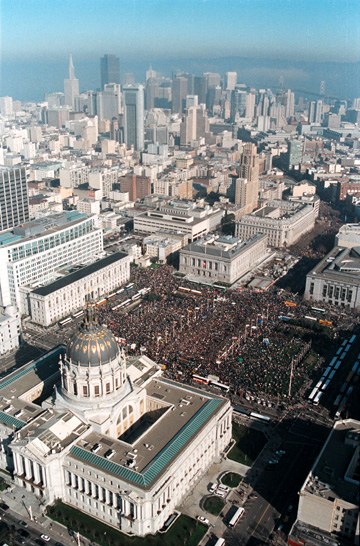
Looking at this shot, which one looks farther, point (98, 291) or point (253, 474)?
point (98, 291)

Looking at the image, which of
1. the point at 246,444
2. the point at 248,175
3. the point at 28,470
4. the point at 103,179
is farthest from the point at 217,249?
the point at 103,179

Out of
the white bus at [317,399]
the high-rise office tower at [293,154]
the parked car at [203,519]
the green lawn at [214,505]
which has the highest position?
the high-rise office tower at [293,154]

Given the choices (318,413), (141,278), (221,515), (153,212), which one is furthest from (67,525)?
(153,212)

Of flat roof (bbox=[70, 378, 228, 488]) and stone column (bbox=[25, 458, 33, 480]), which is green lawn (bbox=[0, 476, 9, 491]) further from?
flat roof (bbox=[70, 378, 228, 488])

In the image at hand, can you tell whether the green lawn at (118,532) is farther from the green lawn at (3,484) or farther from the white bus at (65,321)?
the white bus at (65,321)

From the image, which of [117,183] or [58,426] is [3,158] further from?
[58,426]

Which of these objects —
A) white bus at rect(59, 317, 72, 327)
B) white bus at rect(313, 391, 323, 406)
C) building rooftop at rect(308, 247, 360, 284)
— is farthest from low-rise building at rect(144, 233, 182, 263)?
white bus at rect(313, 391, 323, 406)

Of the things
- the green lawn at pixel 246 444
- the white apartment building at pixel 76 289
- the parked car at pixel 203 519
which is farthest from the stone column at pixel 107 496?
the white apartment building at pixel 76 289
